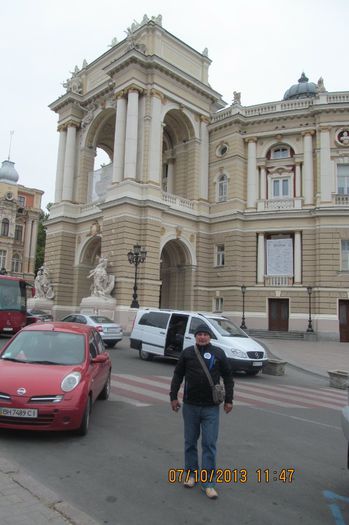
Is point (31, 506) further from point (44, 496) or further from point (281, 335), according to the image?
point (281, 335)

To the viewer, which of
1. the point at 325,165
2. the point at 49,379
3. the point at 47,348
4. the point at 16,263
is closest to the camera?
the point at 49,379

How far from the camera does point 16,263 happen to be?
2559 inches

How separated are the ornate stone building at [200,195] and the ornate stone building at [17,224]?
29.4 metres

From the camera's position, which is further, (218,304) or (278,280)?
(218,304)

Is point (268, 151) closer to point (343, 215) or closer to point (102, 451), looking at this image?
point (343, 215)

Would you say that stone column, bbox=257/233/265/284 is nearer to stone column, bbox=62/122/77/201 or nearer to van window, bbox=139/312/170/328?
stone column, bbox=62/122/77/201

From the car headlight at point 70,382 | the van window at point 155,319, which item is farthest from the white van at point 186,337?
the car headlight at point 70,382

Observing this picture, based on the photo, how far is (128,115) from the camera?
30.8 m

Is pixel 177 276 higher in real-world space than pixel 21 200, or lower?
lower

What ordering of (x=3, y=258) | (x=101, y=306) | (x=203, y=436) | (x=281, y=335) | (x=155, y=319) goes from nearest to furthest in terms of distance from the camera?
(x=203, y=436) < (x=155, y=319) < (x=101, y=306) < (x=281, y=335) < (x=3, y=258)

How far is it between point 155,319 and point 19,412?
1050 cm

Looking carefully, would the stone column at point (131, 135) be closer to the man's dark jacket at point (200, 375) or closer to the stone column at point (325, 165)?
the stone column at point (325, 165)

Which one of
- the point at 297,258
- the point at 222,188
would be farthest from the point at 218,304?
the point at 222,188

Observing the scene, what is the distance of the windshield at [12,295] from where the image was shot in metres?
20.9
